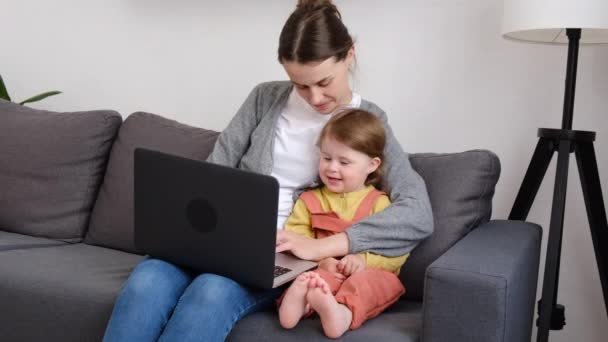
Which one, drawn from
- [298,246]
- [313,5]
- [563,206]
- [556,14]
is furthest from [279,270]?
[556,14]

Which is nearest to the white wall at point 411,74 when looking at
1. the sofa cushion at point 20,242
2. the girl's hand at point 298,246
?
the sofa cushion at point 20,242

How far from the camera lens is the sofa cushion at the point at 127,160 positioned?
7.30 ft

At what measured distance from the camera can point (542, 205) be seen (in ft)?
7.54

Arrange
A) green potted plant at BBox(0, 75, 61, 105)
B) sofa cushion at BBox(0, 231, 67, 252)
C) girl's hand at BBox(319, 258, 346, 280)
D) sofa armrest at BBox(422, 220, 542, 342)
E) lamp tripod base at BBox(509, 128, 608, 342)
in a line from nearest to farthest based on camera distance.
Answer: sofa armrest at BBox(422, 220, 542, 342)
girl's hand at BBox(319, 258, 346, 280)
lamp tripod base at BBox(509, 128, 608, 342)
sofa cushion at BBox(0, 231, 67, 252)
green potted plant at BBox(0, 75, 61, 105)

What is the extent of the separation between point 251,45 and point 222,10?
18 cm

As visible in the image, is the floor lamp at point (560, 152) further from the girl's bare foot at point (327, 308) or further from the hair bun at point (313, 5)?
the girl's bare foot at point (327, 308)

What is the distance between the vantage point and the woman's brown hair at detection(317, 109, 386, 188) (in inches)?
69.1

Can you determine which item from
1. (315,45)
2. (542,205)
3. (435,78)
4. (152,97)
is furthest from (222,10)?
(542,205)

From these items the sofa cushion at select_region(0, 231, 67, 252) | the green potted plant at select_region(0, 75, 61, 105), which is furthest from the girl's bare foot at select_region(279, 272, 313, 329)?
the green potted plant at select_region(0, 75, 61, 105)

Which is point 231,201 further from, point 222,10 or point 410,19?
point 222,10

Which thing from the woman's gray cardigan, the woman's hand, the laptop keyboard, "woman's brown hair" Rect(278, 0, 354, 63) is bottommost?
the laptop keyboard

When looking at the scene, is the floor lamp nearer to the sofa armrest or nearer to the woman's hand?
the sofa armrest

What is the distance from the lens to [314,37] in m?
1.73

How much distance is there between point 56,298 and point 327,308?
2.43 ft
